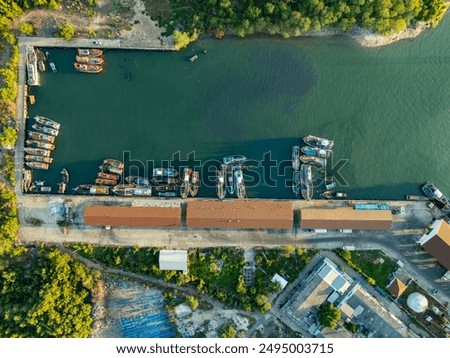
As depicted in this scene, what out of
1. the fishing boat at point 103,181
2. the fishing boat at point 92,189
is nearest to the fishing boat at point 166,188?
the fishing boat at point 103,181

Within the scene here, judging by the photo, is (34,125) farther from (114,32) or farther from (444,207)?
(444,207)

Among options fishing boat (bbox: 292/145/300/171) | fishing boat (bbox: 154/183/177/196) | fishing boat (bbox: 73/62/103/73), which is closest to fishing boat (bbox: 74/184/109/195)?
fishing boat (bbox: 154/183/177/196)

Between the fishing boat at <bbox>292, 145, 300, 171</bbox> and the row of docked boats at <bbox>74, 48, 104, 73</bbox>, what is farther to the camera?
the fishing boat at <bbox>292, 145, 300, 171</bbox>

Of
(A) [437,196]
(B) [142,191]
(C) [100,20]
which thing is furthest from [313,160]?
(C) [100,20]

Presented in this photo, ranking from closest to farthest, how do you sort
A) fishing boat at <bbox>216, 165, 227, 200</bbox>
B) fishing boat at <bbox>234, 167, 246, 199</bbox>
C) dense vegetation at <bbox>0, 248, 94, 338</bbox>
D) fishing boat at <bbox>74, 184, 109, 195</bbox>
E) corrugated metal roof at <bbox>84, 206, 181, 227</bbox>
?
dense vegetation at <bbox>0, 248, 94, 338</bbox> < corrugated metal roof at <bbox>84, 206, 181, 227</bbox> < fishing boat at <bbox>74, 184, 109, 195</bbox> < fishing boat at <bbox>234, 167, 246, 199</bbox> < fishing boat at <bbox>216, 165, 227, 200</bbox>

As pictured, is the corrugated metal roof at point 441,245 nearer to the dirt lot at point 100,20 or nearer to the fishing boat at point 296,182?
the fishing boat at point 296,182

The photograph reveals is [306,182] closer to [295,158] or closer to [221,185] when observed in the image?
[295,158]

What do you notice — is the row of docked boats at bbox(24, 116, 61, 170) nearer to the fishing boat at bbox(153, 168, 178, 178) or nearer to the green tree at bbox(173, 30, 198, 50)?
the fishing boat at bbox(153, 168, 178, 178)
